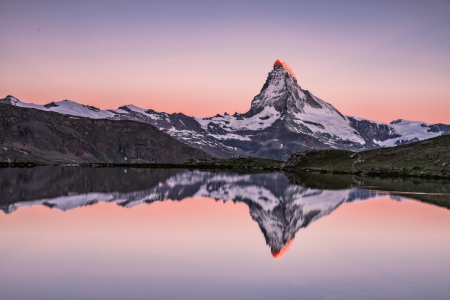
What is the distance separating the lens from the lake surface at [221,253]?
24.5 meters

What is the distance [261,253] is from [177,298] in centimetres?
1180

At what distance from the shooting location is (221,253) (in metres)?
33.1

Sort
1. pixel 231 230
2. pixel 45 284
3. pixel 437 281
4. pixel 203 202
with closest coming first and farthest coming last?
pixel 45 284 → pixel 437 281 → pixel 231 230 → pixel 203 202

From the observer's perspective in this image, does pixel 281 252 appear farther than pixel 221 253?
Yes

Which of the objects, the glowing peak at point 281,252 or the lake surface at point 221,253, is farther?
the glowing peak at point 281,252

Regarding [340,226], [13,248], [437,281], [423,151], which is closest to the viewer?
[437,281]

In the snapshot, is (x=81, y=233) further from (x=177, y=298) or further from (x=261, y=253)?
(x=177, y=298)

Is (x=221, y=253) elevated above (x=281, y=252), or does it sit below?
below

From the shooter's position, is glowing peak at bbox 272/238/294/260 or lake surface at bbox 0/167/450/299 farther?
glowing peak at bbox 272/238/294/260

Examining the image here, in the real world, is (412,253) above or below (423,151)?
below

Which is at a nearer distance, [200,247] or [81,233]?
[200,247]

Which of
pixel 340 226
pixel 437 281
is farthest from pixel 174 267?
pixel 340 226

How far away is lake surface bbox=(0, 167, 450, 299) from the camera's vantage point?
80.5ft

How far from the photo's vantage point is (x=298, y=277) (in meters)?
27.2
